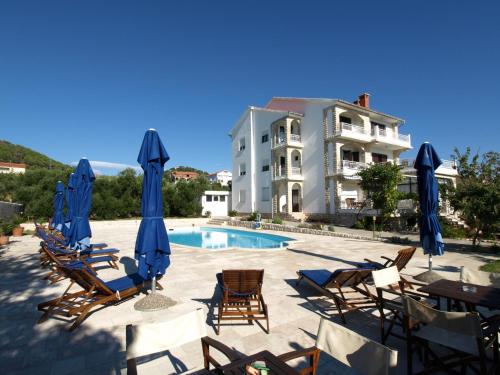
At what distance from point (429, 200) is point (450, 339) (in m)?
4.64

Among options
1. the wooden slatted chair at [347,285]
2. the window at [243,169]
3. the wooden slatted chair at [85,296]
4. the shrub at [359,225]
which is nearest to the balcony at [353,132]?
the shrub at [359,225]

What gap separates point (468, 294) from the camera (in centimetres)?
358

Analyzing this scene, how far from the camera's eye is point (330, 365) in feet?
10.9

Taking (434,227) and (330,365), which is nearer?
(330,365)

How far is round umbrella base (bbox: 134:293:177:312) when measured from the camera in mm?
5105

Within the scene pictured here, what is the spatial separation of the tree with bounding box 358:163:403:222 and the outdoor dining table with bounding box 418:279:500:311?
14698 mm

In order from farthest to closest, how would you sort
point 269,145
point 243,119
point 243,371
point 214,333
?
point 243,119 < point 269,145 < point 214,333 < point 243,371

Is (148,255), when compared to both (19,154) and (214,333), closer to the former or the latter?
(214,333)

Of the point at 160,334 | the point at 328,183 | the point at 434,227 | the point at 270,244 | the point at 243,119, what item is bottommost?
the point at 270,244

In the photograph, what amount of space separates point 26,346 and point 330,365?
13.6ft

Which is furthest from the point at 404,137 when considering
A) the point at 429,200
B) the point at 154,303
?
the point at 154,303

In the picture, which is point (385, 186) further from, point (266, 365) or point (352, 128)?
point (266, 365)

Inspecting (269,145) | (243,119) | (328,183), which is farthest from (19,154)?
(328,183)

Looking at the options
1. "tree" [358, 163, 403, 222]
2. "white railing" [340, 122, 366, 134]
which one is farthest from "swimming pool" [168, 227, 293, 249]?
"white railing" [340, 122, 366, 134]
